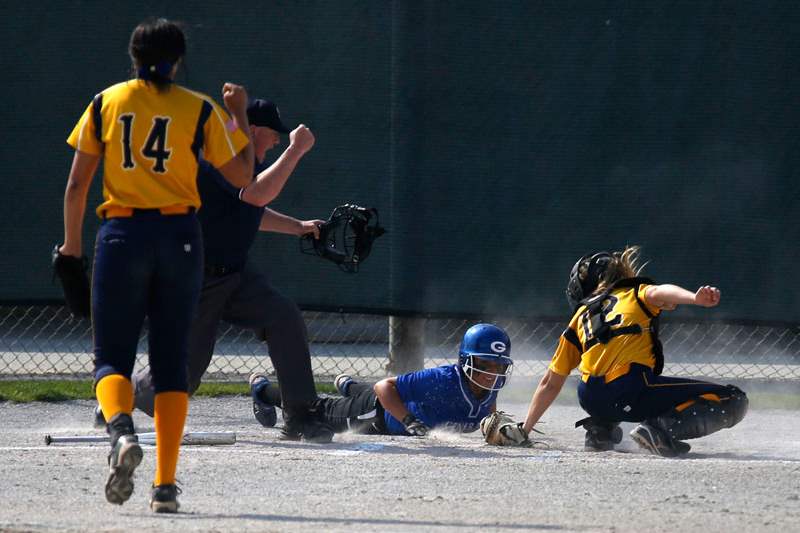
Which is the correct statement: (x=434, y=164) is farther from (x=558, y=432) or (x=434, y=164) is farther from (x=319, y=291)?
(x=558, y=432)

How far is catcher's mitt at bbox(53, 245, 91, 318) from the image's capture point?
448 centimetres

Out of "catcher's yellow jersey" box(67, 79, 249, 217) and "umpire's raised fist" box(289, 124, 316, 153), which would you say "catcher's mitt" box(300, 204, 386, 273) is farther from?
"catcher's yellow jersey" box(67, 79, 249, 217)

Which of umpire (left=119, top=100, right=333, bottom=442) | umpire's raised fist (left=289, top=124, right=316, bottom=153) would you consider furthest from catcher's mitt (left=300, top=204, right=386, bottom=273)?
umpire's raised fist (left=289, top=124, right=316, bottom=153)

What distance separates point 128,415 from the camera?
4.32 m

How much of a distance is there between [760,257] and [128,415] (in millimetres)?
5037

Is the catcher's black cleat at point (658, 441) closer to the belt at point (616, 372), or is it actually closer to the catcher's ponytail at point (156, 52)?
the belt at point (616, 372)

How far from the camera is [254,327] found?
20.6 ft

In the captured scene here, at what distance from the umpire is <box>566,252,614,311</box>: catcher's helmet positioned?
1.34 meters

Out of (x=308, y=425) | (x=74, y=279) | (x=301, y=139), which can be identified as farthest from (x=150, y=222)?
(x=308, y=425)

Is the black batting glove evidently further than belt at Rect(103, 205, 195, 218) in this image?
Yes

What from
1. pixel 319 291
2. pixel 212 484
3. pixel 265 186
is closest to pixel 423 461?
pixel 212 484

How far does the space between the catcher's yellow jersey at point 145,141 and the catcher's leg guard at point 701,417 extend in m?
2.65

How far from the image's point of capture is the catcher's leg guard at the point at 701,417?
19.6 ft

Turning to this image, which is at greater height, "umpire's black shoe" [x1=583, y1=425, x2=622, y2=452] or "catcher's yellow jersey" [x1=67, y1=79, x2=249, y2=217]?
"catcher's yellow jersey" [x1=67, y1=79, x2=249, y2=217]
